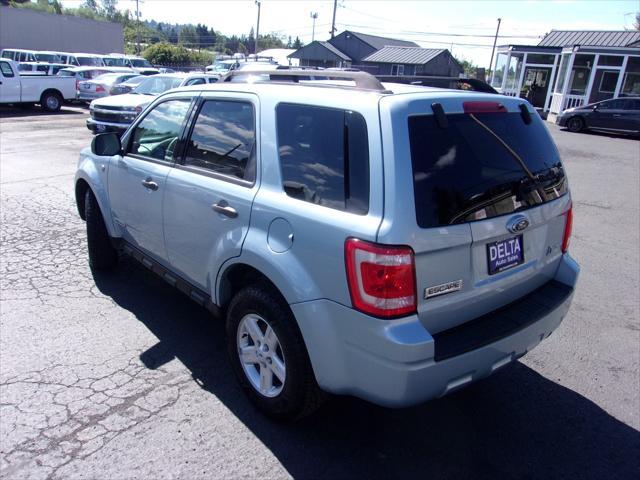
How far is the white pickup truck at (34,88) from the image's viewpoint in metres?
17.9

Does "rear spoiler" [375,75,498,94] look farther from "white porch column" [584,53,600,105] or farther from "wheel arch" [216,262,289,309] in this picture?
"white porch column" [584,53,600,105]

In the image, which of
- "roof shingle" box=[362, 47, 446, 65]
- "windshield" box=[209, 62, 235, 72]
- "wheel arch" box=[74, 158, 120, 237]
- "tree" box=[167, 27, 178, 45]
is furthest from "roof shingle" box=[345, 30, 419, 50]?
"tree" box=[167, 27, 178, 45]

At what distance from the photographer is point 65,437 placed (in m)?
2.72

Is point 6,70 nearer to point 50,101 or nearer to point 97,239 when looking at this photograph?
point 50,101

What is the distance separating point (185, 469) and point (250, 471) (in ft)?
1.09

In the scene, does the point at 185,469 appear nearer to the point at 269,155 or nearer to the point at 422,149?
the point at 269,155

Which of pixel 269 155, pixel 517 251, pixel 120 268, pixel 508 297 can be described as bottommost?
Answer: pixel 120 268

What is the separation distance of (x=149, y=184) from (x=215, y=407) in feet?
5.52

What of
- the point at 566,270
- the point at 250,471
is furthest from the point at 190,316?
the point at 566,270

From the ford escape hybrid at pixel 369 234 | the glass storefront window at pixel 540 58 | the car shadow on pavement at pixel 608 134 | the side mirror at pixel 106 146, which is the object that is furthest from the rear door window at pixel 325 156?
the glass storefront window at pixel 540 58

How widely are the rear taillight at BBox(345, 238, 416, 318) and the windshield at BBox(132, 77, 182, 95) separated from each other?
507 inches

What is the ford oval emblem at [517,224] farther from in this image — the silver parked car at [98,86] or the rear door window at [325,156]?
the silver parked car at [98,86]

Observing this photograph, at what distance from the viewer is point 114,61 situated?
29734mm

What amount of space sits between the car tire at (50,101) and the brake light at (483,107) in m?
20.8
